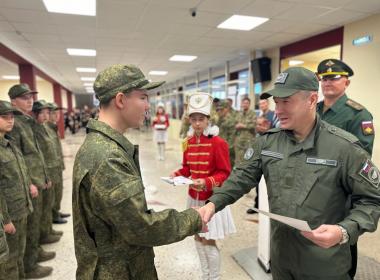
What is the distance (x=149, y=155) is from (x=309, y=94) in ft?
25.0

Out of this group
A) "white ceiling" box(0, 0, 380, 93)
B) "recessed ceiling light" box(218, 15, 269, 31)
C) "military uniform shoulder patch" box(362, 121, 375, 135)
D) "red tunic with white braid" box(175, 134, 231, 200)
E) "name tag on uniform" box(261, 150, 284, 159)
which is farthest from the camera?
"recessed ceiling light" box(218, 15, 269, 31)

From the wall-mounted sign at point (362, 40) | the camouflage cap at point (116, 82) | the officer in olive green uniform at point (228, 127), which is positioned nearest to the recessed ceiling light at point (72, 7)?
the officer in olive green uniform at point (228, 127)

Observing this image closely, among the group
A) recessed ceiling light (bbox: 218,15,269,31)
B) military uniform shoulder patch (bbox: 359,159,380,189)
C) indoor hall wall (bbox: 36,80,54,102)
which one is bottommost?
military uniform shoulder patch (bbox: 359,159,380,189)

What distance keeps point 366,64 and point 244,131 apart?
219 centimetres

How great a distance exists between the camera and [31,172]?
2748 mm

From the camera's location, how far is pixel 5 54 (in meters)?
6.41

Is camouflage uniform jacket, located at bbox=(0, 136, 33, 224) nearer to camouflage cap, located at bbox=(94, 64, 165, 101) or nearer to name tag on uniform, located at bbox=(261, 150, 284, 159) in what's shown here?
camouflage cap, located at bbox=(94, 64, 165, 101)

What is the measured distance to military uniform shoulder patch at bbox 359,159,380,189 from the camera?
1143 millimetres

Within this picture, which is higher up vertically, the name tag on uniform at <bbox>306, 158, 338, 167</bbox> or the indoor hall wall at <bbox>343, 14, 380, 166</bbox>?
the indoor hall wall at <bbox>343, 14, 380, 166</bbox>

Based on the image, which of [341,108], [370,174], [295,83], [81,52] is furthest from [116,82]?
[81,52]

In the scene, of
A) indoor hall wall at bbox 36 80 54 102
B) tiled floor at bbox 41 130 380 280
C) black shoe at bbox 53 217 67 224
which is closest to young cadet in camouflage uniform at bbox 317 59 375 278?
tiled floor at bbox 41 130 380 280

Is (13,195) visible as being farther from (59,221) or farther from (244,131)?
(244,131)

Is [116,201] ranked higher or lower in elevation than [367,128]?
lower

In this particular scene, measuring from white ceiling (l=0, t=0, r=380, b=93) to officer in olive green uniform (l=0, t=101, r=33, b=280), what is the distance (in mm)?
2469
